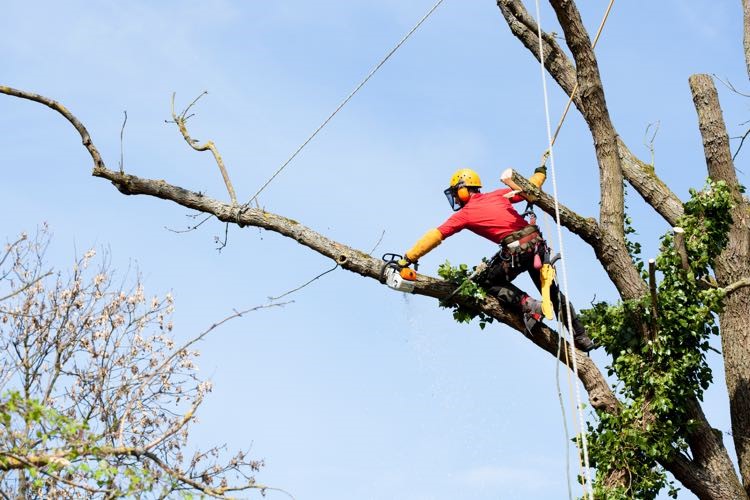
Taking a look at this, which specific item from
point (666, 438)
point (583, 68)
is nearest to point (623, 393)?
point (666, 438)

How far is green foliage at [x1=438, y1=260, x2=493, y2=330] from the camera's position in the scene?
29.7 feet

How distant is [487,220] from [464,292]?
25.3 inches

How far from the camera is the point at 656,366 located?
914 centimetres

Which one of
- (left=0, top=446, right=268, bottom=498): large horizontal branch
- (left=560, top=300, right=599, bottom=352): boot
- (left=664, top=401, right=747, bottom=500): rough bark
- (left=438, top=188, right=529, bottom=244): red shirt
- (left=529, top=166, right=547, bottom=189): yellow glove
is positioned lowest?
(left=0, top=446, right=268, bottom=498): large horizontal branch

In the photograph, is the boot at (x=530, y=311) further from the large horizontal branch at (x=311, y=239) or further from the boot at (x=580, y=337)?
the boot at (x=580, y=337)

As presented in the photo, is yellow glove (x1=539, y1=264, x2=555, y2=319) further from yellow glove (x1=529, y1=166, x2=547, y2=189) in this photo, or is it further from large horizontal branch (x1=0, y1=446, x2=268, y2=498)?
large horizontal branch (x1=0, y1=446, x2=268, y2=498)

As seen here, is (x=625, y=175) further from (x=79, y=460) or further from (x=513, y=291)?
(x=79, y=460)

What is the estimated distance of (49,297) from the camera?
14195 millimetres

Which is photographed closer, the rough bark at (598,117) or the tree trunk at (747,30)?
the rough bark at (598,117)

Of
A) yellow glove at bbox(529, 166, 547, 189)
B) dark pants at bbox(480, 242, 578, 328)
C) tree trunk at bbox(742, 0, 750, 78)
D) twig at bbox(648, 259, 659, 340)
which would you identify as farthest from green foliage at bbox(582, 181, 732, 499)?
tree trunk at bbox(742, 0, 750, 78)

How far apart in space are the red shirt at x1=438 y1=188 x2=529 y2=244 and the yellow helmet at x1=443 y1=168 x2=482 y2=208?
108 millimetres

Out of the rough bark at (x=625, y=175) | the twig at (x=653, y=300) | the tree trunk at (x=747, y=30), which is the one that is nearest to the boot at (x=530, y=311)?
the rough bark at (x=625, y=175)

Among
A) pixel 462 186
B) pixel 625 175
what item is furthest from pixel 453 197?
pixel 625 175

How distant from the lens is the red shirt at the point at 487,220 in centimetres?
892
